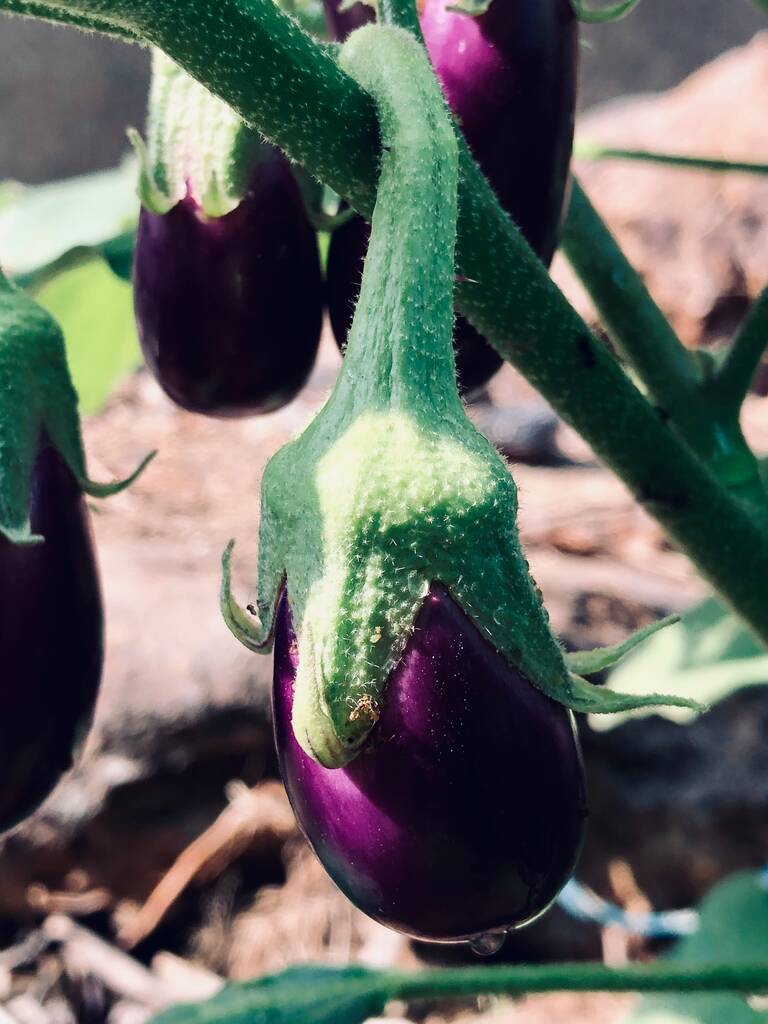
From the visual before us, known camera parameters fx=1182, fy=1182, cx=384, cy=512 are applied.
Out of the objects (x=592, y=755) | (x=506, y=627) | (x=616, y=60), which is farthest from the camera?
(x=616, y=60)

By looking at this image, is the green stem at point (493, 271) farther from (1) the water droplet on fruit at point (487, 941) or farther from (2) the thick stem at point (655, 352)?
(1) the water droplet on fruit at point (487, 941)

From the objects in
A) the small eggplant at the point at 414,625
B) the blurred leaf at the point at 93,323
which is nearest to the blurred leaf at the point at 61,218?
the blurred leaf at the point at 93,323

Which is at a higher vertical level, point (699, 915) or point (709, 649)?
point (709, 649)

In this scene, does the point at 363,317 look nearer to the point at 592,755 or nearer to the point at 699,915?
the point at 699,915

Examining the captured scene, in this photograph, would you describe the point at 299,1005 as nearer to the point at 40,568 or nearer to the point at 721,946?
the point at 40,568

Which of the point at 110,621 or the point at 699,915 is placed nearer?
the point at 699,915

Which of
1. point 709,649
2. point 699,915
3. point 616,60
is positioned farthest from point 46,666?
point 616,60
